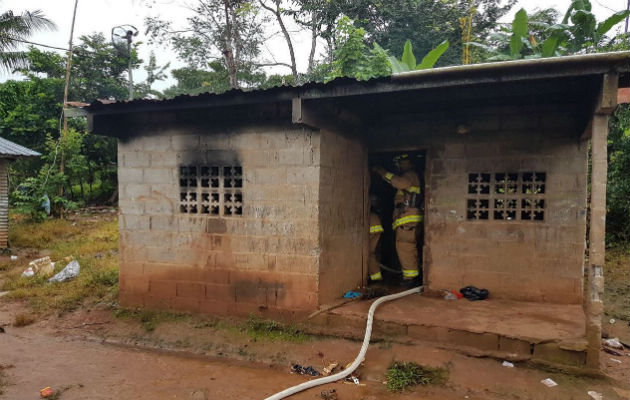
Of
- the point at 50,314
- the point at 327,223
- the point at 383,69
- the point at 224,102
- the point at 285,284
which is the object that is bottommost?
the point at 50,314

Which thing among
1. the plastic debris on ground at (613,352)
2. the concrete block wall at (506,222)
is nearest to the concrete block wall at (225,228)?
the concrete block wall at (506,222)

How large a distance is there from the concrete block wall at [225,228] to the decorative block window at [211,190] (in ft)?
0.35

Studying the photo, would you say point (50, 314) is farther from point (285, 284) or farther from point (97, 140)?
point (97, 140)

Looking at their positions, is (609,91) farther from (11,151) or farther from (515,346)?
(11,151)

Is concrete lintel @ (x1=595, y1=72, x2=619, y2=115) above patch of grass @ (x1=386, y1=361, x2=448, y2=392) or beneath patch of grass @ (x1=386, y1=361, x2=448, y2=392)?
above

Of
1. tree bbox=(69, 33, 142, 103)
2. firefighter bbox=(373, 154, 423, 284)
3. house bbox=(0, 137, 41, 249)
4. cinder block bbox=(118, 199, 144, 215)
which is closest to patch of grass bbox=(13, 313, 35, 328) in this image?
cinder block bbox=(118, 199, 144, 215)

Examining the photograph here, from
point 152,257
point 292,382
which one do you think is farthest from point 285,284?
point 152,257

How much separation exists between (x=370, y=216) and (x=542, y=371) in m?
3.45

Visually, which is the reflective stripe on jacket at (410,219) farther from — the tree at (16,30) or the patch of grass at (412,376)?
the tree at (16,30)

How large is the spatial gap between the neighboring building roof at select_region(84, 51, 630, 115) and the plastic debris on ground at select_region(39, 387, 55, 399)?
11.3 feet

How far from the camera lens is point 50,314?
648cm

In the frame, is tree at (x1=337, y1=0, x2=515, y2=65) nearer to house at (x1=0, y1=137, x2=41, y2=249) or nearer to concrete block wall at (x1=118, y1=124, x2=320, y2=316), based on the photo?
concrete block wall at (x1=118, y1=124, x2=320, y2=316)

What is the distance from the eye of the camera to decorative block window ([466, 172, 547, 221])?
5539mm

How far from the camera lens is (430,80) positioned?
415 cm
